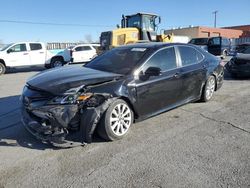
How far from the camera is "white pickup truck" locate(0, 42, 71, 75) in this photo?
16000 millimetres

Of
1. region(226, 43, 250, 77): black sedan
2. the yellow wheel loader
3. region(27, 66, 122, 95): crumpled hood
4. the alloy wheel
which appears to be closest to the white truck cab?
the yellow wheel loader

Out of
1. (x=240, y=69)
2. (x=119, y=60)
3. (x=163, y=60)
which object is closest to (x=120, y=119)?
(x=119, y=60)

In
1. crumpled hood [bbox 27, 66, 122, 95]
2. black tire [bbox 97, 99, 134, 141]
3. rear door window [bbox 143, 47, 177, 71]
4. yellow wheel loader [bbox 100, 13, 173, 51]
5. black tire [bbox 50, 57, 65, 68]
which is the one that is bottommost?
black tire [bbox 97, 99, 134, 141]

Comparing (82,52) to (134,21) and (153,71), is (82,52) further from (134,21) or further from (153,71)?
(153,71)

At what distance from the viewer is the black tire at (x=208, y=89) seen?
6.73 metres

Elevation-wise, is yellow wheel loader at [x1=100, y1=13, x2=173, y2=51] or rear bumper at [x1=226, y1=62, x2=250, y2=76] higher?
yellow wheel loader at [x1=100, y1=13, x2=173, y2=51]

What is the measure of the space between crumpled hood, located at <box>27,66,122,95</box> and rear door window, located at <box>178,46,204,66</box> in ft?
6.20

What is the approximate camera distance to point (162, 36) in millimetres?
17703

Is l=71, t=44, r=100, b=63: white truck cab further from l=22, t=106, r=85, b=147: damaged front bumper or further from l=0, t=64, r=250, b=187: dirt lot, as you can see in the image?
l=22, t=106, r=85, b=147: damaged front bumper

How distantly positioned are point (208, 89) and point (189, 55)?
113 cm

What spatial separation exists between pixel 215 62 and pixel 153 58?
2.64m

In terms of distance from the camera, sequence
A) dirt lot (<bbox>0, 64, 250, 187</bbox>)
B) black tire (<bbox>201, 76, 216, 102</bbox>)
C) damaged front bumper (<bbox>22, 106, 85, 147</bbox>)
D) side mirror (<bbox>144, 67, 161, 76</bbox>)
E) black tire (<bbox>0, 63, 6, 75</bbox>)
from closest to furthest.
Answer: dirt lot (<bbox>0, 64, 250, 187</bbox>), damaged front bumper (<bbox>22, 106, 85, 147</bbox>), side mirror (<bbox>144, 67, 161, 76</bbox>), black tire (<bbox>201, 76, 216, 102</bbox>), black tire (<bbox>0, 63, 6, 75</bbox>)

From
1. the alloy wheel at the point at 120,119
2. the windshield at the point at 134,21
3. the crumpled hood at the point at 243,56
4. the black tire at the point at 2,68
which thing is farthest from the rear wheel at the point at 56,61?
the alloy wheel at the point at 120,119

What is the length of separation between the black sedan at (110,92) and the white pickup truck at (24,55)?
38.7 ft
